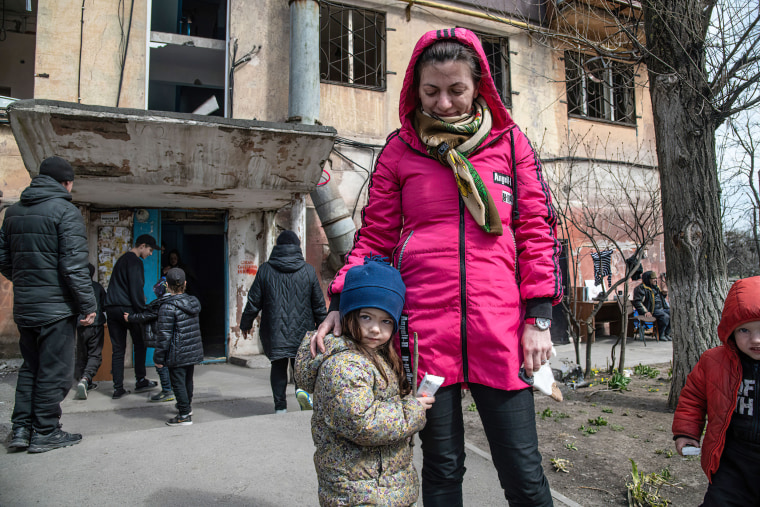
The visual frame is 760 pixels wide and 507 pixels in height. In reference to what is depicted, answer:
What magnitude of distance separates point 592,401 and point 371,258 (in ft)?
14.2

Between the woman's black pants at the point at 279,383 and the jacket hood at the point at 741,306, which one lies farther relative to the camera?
the woman's black pants at the point at 279,383

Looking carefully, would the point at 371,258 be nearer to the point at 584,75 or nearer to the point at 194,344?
the point at 194,344

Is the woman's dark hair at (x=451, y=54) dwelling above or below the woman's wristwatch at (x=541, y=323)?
above

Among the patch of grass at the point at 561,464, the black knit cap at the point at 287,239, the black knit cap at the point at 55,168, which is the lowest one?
the patch of grass at the point at 561,464

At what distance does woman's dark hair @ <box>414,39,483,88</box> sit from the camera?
68.8 inches

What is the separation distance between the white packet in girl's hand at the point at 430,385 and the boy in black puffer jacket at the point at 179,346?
343 centimetres

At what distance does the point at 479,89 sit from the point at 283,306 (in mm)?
3392

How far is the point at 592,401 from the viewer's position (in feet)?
17.1

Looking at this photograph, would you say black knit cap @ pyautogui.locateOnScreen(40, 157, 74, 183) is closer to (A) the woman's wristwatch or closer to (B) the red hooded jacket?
(A) the woman's wristwatch

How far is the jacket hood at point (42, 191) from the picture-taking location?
3.57m

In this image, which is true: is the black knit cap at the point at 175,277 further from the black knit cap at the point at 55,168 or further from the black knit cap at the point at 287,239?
the black knit cap at the point at 55,168

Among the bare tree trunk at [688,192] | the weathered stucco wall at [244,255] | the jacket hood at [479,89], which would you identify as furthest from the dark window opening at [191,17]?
the jacket hood at [479,89]

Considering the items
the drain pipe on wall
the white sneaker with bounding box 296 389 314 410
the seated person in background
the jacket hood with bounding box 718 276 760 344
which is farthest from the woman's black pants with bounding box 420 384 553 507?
the seated person in background

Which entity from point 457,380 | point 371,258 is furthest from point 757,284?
point 371,258
